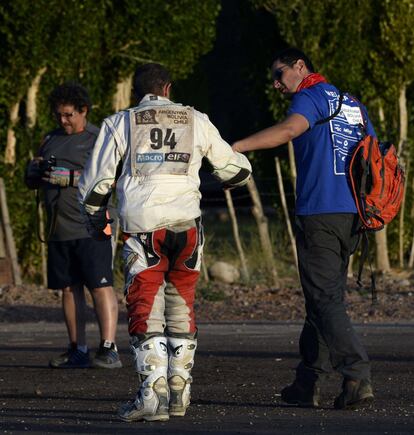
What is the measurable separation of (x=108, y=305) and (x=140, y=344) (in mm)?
2484

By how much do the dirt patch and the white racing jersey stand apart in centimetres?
576

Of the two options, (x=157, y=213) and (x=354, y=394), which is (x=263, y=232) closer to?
(x=354, y=394)

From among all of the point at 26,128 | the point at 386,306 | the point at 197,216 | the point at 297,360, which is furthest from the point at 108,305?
the point at 26,128

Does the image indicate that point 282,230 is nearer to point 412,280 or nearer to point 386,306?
point 412,280

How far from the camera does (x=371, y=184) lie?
23.8ft

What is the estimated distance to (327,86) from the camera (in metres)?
7.36

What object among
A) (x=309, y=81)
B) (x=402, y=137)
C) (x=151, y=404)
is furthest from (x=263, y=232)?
(x=151, y=404)

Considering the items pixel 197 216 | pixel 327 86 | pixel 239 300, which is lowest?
pixel 239 300

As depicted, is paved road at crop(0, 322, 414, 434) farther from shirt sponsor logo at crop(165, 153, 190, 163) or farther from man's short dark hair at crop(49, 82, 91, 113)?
man's short dark hair at crop(49, 82, 91, 113)

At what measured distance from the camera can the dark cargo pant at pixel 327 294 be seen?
7160 mm

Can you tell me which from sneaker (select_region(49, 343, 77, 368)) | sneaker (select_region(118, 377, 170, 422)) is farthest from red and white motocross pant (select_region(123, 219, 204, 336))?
sneaker (select_region(49, 343, 77, 368))

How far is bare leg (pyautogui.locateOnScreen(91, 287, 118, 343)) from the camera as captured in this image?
929cm

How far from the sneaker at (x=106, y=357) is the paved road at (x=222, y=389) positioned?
0.08 meters

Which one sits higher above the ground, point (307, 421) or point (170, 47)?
point (170, 47)
